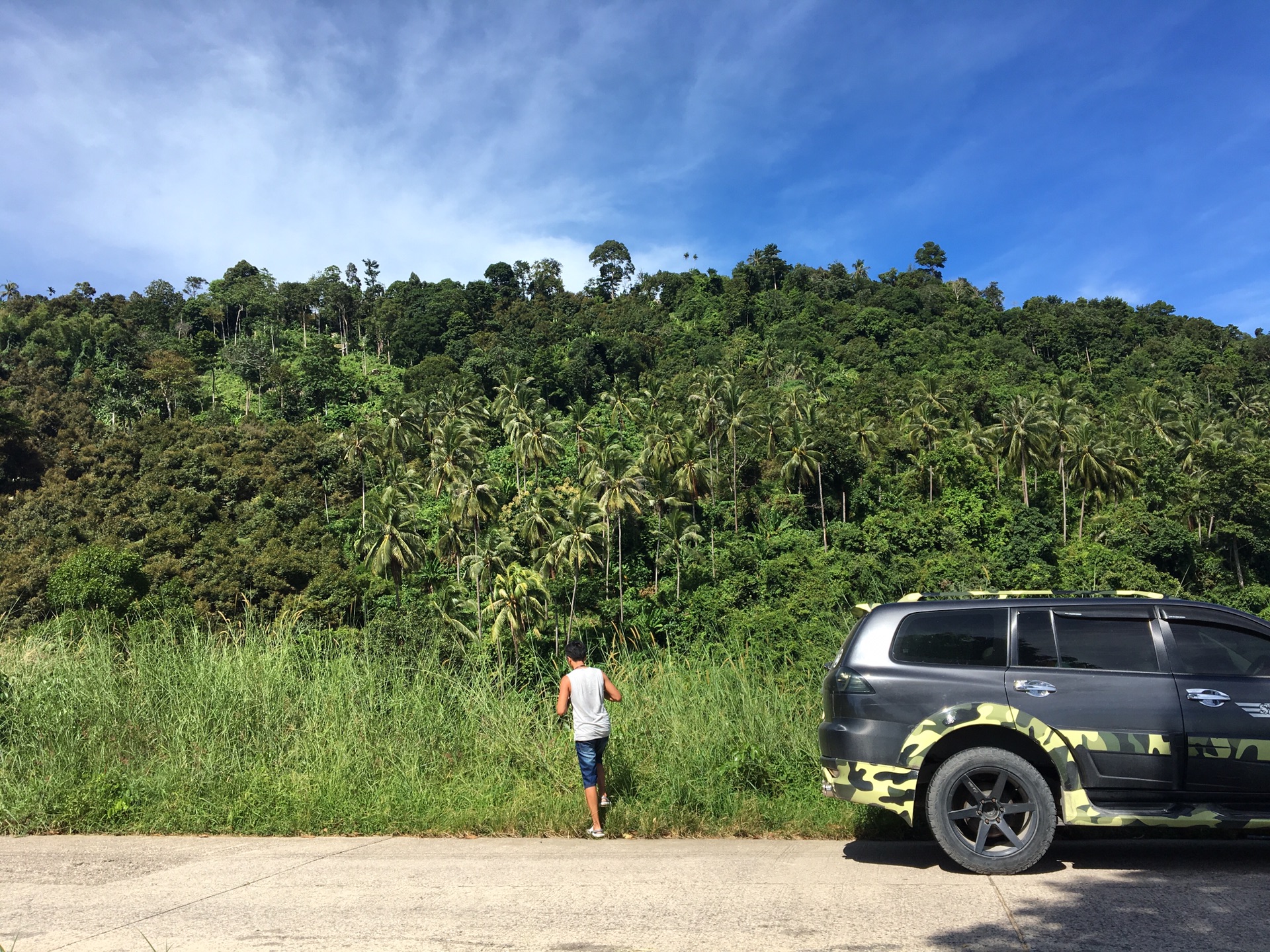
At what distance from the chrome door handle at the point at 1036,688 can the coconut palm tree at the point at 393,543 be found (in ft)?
150

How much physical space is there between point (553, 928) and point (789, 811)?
2.65 metres

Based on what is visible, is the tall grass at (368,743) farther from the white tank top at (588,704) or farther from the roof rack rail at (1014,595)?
the roof rack rail at (1014,595)

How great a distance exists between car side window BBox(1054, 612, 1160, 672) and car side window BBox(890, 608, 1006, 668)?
37 cm

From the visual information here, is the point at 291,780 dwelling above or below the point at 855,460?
below

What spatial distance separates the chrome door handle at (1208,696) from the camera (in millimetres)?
5102

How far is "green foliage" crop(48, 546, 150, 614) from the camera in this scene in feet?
143

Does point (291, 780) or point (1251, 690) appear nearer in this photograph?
point (1251, 690)

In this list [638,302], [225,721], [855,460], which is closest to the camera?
[225,721]

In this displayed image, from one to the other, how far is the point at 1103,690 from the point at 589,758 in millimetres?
3553

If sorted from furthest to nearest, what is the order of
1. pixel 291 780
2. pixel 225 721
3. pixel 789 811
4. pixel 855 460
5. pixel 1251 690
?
pixel 855 460, pixel 225 721, pixel 291 780, pixel 789 811, pixel 1251 690

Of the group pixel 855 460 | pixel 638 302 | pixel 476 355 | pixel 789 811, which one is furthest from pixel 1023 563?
pixel 638 302

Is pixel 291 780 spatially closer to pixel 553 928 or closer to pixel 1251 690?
pixel 553 928

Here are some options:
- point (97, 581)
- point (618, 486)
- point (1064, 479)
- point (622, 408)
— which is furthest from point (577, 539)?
point (622, 408)

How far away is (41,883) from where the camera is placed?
511 cm
